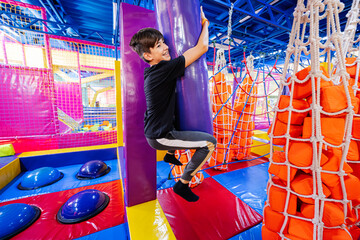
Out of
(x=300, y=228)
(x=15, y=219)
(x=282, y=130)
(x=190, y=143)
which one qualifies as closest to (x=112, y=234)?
(x=15, y=219)

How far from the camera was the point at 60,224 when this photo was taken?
172 cm

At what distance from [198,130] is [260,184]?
7.23 feet

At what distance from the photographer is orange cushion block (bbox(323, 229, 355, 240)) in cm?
97

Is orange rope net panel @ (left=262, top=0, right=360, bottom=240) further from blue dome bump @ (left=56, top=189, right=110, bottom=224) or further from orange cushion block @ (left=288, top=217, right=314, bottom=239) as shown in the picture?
Result: blue dome bump @ (left=56, top=189, right=110, bottom=224)

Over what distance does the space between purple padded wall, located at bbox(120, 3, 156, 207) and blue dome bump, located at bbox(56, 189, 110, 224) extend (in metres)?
0.65

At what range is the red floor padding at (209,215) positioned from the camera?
5.15 feet

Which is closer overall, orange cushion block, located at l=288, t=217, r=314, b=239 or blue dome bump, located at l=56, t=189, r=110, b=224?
orange cushion block, located at l=288, t=217, r=314, b=239

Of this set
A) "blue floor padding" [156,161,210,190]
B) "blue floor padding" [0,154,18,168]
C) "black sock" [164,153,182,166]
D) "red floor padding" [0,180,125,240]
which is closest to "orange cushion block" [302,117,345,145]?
"black sock" [164,153,182,166]

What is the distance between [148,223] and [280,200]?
108 centimetres

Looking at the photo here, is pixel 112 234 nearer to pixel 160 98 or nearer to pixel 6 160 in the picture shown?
pixel 160 98

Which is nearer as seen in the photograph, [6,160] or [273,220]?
[273,220]

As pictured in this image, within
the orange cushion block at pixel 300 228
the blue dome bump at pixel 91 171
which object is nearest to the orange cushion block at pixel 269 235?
the orange cushion block at pixel 300 228

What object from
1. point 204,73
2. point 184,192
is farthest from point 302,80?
point 184,192

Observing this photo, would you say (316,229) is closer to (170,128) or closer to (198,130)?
(198,130)
